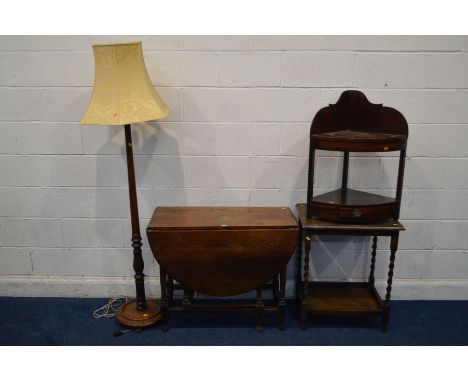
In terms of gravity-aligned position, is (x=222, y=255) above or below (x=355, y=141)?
below

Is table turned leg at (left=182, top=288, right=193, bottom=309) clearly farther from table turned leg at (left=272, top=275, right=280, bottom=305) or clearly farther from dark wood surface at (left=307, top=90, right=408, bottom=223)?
dark wood surface at (left=307, top=90, right=408, bottom=223)

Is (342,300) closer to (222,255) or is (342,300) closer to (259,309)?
(259,309)

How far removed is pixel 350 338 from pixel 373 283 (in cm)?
47

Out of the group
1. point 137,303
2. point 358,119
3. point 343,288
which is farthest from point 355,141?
point 137,303

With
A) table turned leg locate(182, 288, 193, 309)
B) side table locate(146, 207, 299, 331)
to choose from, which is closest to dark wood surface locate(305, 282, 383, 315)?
side table locate(146, 207, 299, 331)

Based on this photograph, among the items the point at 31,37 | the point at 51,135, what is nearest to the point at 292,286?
the point at 51,135

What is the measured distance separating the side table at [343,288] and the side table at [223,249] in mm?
127

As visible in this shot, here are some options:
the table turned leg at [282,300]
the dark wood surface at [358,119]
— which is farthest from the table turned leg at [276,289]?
the dark wood surface at [358,119]

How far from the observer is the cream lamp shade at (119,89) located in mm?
2033

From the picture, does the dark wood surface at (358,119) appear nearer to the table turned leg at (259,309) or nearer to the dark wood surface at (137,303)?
the table turned leg at (259,309)

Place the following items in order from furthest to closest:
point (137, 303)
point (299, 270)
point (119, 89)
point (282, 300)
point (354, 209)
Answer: point (299, 270), point (137, 303), point (282, 300), point (354, 209), point (119, 89)

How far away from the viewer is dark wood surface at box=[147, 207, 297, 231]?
224 cm

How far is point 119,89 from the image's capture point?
205 centimetres

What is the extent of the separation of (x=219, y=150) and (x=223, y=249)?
0.64 meters
